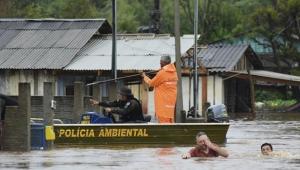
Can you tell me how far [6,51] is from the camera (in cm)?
4250

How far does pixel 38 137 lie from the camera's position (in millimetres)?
20297

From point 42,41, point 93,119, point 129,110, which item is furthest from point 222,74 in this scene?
point 129,110

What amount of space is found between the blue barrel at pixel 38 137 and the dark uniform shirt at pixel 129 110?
75.4 inches

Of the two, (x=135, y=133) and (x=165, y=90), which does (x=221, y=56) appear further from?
(x=135, y=133)

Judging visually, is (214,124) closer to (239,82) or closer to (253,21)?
(239,82)

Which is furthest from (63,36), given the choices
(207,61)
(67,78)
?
(207,61)

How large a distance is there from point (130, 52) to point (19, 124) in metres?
23.1

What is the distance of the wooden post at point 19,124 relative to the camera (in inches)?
761

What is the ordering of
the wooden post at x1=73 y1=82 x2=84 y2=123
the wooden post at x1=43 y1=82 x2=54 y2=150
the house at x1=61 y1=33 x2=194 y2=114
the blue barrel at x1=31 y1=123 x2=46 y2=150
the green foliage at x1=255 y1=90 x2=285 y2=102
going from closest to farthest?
the blue barrel at x1=31 y1=123 x2=46 y2=150 → the wooden post at x1=43 y1=82 x2=54 y2=150 → the wooden post at x1=73 y1=82 x2=84 y2=123 → the house at x1=61 y1=33 x2=194 y2=114 → the green foliage at x1=255 y1=90 x2=285 y2=102

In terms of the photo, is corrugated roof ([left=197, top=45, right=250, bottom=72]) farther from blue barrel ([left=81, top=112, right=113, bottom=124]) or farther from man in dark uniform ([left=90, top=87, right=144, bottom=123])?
man in dark uniform ([left=90, top=87, right=144, bottom=123])

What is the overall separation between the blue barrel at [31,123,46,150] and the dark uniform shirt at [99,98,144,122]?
75.4 inches

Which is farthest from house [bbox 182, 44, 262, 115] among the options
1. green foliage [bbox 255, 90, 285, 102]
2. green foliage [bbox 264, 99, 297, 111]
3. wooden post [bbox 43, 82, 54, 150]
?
wooden post [bbox 43, 82, 54, 150]

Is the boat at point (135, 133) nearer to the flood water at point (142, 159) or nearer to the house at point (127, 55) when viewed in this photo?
the flood water at point (142, 159)

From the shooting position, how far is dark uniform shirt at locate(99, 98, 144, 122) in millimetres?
21484
